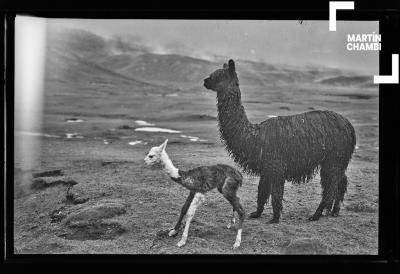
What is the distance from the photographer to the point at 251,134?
295 cm

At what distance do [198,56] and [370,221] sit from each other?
151 centimetres

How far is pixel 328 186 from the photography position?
9.84 feet

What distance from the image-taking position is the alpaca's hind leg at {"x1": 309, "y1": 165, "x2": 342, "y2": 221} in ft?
9.78

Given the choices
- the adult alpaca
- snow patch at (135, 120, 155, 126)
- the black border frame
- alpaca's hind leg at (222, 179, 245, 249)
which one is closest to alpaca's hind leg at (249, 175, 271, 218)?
the adult alpaca

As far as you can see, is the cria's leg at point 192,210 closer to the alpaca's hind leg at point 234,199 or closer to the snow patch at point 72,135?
the alpaca's hind leg at point 234,199

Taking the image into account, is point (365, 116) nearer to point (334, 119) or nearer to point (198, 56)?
point (334, 119)

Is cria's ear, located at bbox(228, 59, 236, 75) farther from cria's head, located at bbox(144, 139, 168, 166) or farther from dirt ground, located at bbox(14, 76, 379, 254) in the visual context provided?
cria's head, located at bbox(144, 139, 168, 166)

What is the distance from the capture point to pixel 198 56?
3029mm

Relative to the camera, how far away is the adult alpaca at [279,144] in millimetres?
2943

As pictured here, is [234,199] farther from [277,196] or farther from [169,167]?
[169,167]

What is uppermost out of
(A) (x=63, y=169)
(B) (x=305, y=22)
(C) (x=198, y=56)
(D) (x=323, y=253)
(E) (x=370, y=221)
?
(B) (x=305, y=22)
